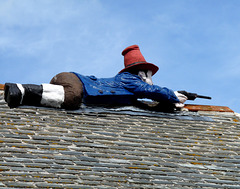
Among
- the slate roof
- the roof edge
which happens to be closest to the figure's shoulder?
the slate roof

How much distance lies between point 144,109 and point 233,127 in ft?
4.39

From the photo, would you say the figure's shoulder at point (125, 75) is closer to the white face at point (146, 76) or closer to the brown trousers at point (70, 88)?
the white face at point (146, 76)

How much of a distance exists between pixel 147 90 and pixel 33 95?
1.67m

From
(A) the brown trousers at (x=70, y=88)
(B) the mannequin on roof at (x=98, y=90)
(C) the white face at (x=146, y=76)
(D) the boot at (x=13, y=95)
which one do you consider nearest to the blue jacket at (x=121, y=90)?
(B) the mannequin on roof at (x=98, y=90)

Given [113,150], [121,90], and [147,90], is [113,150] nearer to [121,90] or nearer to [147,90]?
[121,90]

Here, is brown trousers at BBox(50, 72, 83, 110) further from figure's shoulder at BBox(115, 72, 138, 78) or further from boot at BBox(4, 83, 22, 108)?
figure's shoulder at BBox(115, 72, 138, 78)

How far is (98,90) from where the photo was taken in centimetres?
615

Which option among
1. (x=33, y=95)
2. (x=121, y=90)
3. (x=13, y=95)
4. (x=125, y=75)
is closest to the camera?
(x=13, y=95)

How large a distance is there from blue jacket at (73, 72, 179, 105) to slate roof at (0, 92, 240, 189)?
237mm

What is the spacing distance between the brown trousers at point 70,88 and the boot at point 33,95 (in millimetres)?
78

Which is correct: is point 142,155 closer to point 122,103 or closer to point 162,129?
point 162,129

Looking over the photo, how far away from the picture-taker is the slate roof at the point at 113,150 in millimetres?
4477

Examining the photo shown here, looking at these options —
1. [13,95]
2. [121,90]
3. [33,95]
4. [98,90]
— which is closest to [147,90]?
[121,90]

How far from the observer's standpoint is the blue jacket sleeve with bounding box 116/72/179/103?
21.1 feet
